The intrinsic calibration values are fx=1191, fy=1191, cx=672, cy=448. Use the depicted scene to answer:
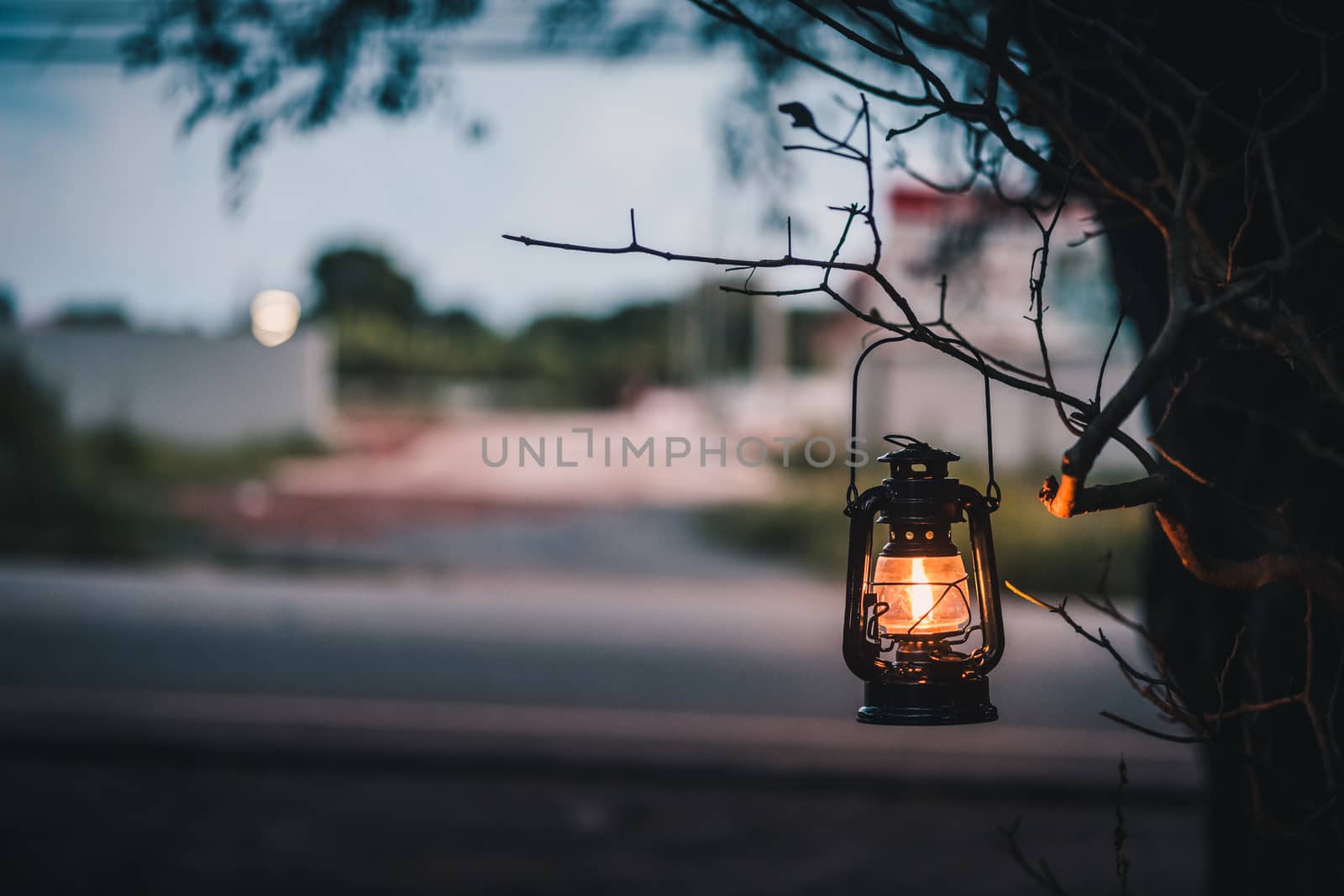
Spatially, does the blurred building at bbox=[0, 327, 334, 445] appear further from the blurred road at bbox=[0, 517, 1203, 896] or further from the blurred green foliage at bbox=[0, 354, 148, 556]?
the blurred road at bbox=[0, 517, 1203, 896]

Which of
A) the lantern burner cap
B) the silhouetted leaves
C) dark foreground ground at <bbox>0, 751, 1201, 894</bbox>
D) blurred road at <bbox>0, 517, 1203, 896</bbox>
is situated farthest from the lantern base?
dark foreground ground at <bbox>0, 751, 1201, 894</bbox>

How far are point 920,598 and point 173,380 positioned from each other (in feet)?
57.6

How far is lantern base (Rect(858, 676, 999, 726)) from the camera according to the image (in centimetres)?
148

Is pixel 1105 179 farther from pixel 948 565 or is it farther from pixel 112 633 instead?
pixel 112 633

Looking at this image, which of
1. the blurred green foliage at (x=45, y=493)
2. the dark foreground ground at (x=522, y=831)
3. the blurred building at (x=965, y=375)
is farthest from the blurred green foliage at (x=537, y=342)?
the dark foreground ground at (x=522, y=831)

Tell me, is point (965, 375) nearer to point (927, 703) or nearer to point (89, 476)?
point (89, 476)

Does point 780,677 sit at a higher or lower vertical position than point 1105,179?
lower

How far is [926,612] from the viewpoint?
152 centimetres

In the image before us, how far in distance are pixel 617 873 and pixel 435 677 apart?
11.6ft

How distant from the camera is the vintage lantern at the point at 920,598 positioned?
4.89ft

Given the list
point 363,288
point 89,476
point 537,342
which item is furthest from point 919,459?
point 537,342

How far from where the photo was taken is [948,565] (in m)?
1.53

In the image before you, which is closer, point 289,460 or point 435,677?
point 435,677

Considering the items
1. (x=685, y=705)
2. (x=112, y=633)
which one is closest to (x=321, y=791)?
(x=685, y=705)
